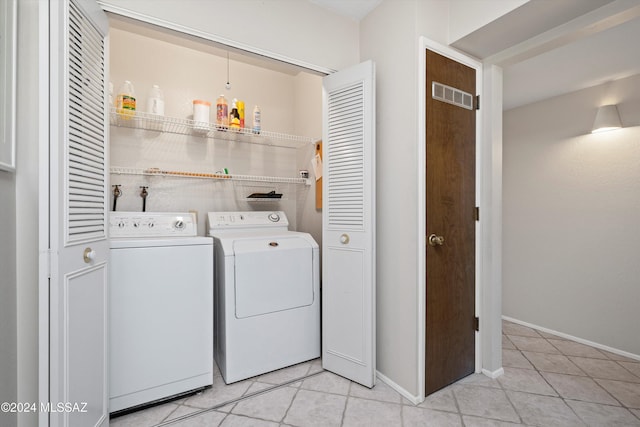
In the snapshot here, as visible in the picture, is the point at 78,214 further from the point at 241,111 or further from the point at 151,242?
the point at 241,111

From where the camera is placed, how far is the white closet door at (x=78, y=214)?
1104 mm

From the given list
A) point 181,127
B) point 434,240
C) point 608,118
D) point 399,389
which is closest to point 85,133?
point 181,127

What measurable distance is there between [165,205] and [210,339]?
1.25 metres

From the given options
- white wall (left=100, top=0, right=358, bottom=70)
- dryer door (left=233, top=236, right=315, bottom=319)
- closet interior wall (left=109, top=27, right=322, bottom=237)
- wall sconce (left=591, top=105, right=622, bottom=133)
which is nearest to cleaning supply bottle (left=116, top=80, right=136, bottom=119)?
closet interior wall (left=109, top=27, right=322, bottom=237)

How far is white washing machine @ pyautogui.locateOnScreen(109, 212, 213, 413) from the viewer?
64.2 inches

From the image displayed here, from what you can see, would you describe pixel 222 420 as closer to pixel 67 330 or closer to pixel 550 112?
pixel 67 330

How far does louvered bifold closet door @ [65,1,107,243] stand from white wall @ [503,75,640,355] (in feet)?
12.1

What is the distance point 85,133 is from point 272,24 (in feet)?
4.27

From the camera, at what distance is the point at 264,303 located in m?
2.05

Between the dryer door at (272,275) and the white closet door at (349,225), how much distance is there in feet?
0.54

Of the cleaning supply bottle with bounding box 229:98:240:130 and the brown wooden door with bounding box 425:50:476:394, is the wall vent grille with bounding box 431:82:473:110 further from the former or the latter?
the cleaning supply bottle with bounding box 229:98:240:130

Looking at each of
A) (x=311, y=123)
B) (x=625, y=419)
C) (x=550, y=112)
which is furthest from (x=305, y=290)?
(x=550, y=112)

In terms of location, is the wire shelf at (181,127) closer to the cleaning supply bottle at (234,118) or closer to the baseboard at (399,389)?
the cleaning supply bottle at (234,118)

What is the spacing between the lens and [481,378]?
208 cm
